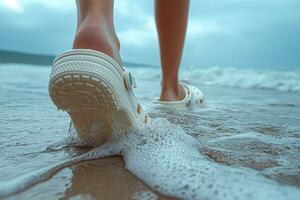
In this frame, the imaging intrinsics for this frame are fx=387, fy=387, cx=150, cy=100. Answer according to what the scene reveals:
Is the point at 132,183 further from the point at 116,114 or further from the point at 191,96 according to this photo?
the point at 191,96

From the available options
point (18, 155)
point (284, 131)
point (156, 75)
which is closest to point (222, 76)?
point (156, 75)

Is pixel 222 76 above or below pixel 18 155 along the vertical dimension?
above

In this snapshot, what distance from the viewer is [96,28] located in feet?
3.03

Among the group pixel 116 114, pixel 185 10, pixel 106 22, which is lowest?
pixel 116 114

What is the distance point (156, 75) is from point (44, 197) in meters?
8.09

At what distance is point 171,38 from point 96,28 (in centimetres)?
88

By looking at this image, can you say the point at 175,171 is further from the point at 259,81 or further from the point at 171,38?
the point at 259,81

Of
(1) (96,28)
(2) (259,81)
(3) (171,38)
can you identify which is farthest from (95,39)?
(2) (259,81)

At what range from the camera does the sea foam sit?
618 millimetres

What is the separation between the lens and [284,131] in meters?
1.23

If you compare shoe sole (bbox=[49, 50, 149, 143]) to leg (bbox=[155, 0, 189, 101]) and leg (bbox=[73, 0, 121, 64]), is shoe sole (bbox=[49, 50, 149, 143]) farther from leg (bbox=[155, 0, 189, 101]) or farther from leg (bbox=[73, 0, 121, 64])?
leg (bbox=[155, 0, 189, 101])

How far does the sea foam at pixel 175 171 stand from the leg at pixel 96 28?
0.21 metres

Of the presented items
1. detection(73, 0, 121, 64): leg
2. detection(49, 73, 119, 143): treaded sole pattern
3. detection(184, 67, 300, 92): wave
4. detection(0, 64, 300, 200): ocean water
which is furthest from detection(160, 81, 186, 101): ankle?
detection(184, 67, 300, 92): wave

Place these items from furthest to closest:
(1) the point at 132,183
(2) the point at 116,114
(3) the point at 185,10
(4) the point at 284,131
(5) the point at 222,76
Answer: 1. (5) the point at 222,76
2. (3) the point at 185,10
3. (4) the point at 284,131
4. (2) the point at 116,114
5. (1) the point at 132,183
